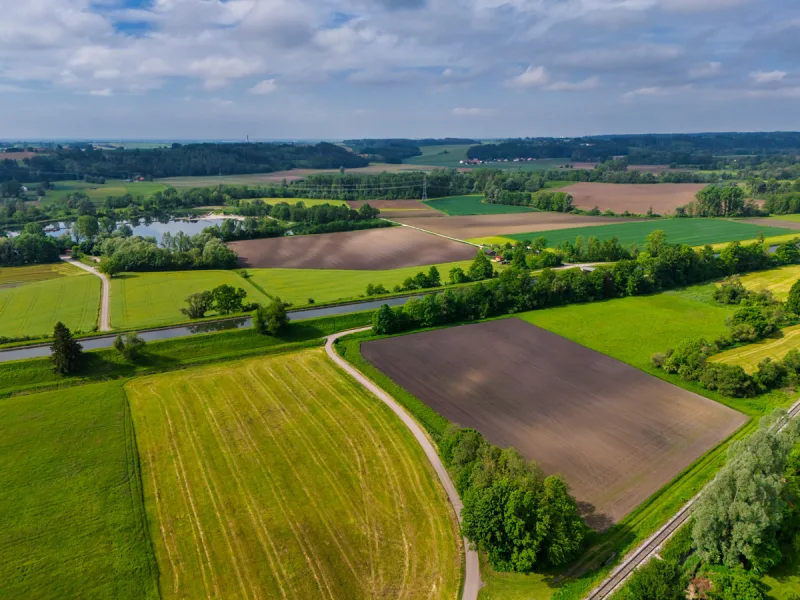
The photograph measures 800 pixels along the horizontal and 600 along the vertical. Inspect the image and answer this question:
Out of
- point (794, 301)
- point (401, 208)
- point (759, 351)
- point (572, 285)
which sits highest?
point (401, 208)

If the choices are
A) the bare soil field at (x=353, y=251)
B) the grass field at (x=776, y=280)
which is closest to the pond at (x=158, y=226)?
the bare soil field at (x=353, y=251)

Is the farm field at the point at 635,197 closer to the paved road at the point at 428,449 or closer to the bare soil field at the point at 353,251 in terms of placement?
A: the bare soil field at the point at 353,251

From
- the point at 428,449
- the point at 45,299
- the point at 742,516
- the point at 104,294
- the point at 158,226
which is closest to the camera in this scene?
the point at 742,516

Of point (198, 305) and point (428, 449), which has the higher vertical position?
point (198, 305)

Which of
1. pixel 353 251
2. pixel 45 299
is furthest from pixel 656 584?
pixel 353 251

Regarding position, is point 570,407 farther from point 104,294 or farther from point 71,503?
point 104,294

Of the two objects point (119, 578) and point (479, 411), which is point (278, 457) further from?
point (479, 411)

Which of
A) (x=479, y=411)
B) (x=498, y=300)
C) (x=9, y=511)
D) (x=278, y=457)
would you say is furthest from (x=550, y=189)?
(x=9, y=511)
